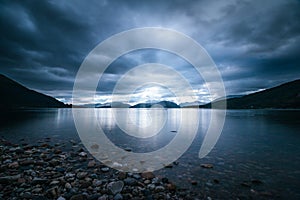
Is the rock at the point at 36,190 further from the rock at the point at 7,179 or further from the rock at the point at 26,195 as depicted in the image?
the rock at the point at 7,179

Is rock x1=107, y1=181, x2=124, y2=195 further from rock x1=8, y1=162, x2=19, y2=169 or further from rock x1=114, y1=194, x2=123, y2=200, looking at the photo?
rock x1=8, y1=162, x2=19, y2=169

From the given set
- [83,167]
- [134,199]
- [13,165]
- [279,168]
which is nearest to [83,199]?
[134,199]

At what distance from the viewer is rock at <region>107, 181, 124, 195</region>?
520 cm

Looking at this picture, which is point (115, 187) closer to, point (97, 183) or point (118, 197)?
point (118, 197)

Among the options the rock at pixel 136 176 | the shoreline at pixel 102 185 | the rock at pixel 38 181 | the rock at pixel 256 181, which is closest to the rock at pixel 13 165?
the shoreline at pixel 102 185

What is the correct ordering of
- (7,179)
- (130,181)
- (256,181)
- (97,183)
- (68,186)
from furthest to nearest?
(256,181)
(130,181)
(97,183)
(7,179)
(68,186)

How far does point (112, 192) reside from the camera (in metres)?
5.14

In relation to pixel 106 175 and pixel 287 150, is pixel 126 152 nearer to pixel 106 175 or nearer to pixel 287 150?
pixel 106 175

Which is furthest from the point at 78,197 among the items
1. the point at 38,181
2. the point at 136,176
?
the point at 136,176

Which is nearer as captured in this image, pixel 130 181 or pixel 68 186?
pixel 68 186

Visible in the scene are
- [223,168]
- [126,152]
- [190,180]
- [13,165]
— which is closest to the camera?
[190,180]

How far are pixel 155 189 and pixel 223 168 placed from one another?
4.29 meters

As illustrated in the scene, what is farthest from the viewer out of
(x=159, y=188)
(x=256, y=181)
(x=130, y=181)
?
(x=256, y=181)

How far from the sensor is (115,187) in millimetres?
5430
